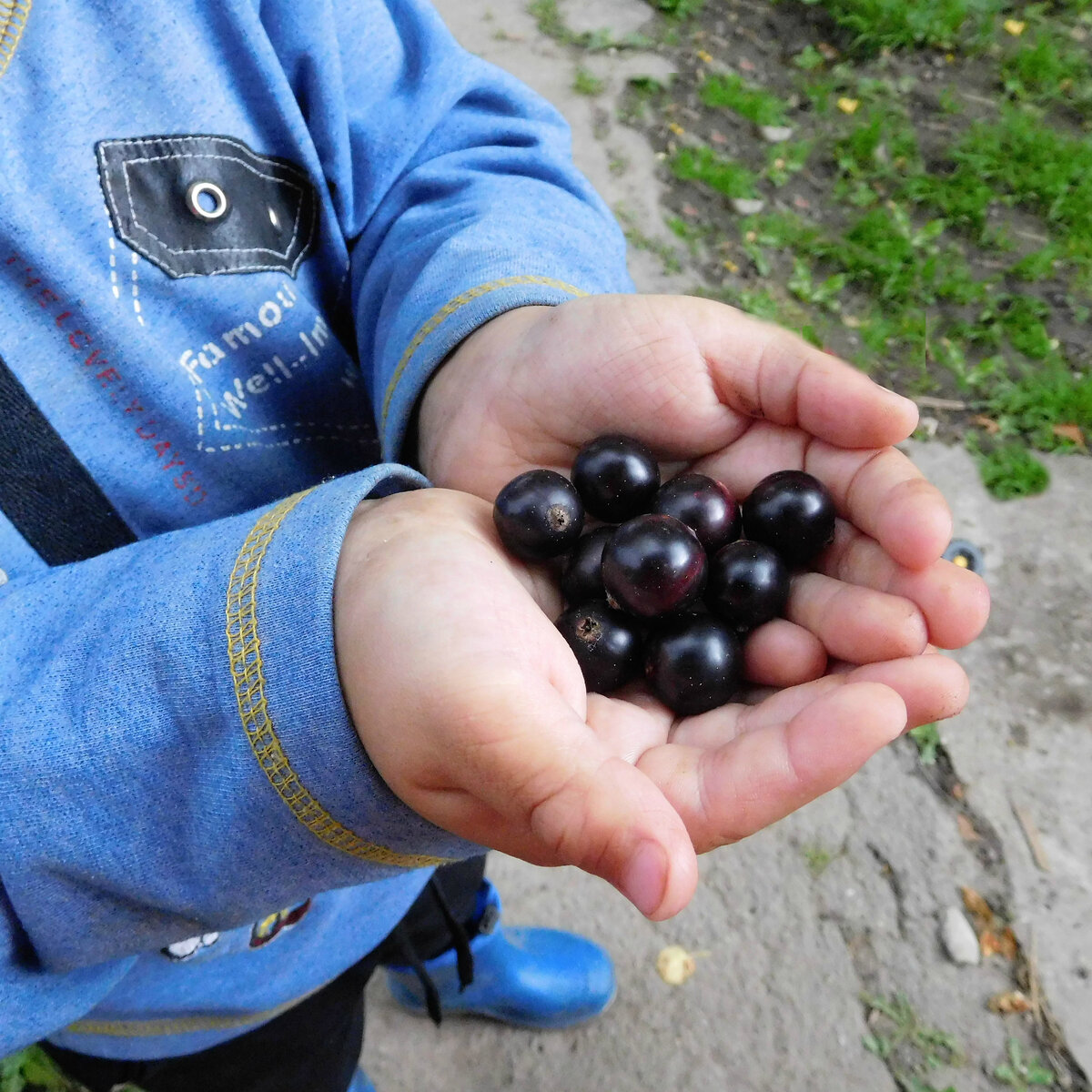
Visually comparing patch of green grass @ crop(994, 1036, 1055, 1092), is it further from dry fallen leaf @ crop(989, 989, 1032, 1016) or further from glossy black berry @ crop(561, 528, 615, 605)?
glossy black berry @ crop(561, 528, 615, 605)

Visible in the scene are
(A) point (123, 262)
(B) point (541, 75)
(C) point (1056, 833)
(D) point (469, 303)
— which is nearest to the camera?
(A) point (123, 262)

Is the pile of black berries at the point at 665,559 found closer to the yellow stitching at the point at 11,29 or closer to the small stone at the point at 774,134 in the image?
the yellow stitching at the point at 11,29

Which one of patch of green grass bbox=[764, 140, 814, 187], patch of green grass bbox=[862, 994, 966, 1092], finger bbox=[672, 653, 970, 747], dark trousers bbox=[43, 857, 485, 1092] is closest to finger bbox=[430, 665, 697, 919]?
finger bbox=[672, 653, 970, 747]

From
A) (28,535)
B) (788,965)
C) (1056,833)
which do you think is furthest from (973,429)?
(28,535)

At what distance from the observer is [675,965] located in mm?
2475

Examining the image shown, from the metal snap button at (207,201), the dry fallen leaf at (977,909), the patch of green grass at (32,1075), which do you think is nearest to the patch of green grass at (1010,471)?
the dry fallen leaf at (977,909)

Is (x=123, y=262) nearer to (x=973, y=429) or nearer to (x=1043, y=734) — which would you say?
(x=1043, y=734)

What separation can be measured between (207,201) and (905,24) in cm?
445

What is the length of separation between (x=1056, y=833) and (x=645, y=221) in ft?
9.14

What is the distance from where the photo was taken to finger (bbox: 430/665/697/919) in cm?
94

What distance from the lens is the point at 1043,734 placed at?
9.21ft

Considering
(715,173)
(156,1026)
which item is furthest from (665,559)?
(715,173)

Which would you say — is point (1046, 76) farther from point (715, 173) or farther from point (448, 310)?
Result: point (448, 310)

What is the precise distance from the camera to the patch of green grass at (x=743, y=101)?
4.43 meters
